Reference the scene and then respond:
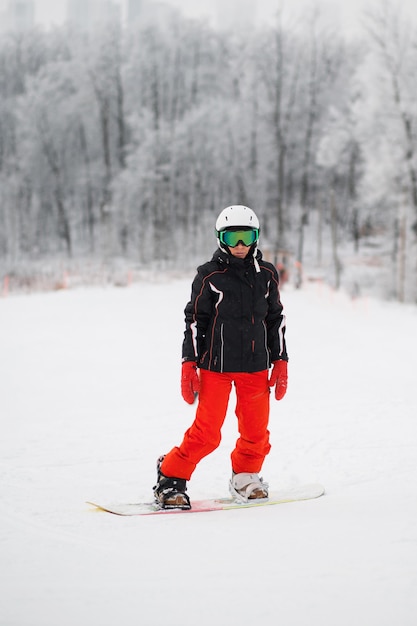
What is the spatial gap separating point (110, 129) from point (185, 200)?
23.8ft

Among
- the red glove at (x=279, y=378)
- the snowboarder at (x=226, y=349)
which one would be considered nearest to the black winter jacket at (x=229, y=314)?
the snowboarder at (x=226, y=349)

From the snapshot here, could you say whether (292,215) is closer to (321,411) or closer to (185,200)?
(185,200)

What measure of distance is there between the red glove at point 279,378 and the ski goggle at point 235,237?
76 centimetres

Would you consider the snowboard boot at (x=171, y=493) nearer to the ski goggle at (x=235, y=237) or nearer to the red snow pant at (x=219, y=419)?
the red snow pant at (x=219, y=419)

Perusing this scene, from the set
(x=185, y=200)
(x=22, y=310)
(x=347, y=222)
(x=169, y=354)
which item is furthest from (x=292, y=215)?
(x=169, y=354)

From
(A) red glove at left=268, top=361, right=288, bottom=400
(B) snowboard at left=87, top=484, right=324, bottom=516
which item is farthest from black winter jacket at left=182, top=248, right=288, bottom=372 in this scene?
(B) snowboard at left=87, top=484, right=324, bottom=516

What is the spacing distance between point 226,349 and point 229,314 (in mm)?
202

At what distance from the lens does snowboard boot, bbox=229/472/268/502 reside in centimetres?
339

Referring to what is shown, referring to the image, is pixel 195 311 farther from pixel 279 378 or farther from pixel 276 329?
pixel 279 378

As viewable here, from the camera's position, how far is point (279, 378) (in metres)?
3.46

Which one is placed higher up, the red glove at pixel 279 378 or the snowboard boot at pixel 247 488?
the red glove at pixel 279 378

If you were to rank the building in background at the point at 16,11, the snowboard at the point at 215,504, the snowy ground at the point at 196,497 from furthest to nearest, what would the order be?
1. the building in background at the point at 16,11
2. the snowboard at the point at 215,504
3. the snowy ground at the point at 196,497

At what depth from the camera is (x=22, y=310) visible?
1232 cm

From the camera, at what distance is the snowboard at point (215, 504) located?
3.24 metres
